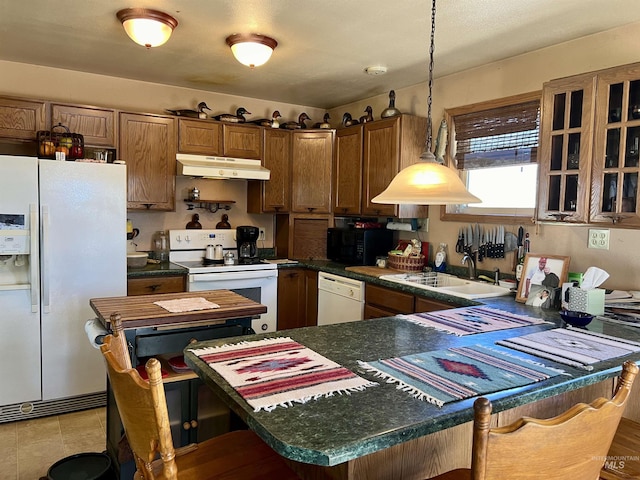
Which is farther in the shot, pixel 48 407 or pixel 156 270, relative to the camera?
pixel 156 270

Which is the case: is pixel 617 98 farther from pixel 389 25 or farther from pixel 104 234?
pixel 104 234

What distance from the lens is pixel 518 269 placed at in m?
2.92

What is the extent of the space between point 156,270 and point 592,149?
297cm

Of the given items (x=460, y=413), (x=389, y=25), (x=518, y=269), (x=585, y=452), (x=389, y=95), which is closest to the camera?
(x=585, y=452)

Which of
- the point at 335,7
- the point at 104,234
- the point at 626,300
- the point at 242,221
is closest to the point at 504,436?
the point at 626,300

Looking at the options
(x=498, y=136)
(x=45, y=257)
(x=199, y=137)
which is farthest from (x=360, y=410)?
(x=199, y=137)

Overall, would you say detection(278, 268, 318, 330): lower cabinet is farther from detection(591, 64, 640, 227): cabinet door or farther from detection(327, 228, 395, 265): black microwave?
detection(591, 64, 640, 227): cabinet door

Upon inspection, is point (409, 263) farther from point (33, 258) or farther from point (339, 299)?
point (33, 258)

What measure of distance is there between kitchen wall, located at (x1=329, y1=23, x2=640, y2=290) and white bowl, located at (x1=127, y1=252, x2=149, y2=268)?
2.30 meters

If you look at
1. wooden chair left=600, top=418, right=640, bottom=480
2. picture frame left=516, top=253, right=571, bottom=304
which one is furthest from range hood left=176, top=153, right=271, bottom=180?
wooden chair left=600, top=418, right=640, bottom=480

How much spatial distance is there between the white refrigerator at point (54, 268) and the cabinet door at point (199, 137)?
2.67ft

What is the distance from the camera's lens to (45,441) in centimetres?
274

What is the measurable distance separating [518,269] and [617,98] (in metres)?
1.11

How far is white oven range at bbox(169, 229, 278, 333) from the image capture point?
3.75 m
